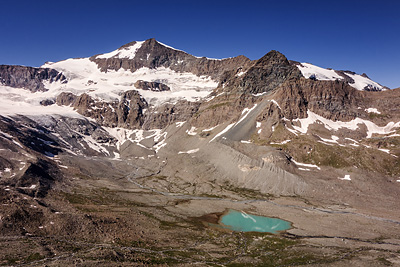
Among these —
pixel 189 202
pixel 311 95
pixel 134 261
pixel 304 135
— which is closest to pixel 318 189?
pixel 304 135

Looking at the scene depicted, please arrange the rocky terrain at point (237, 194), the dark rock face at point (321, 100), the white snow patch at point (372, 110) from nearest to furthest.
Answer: the rocky terrain at point (237, 194) → the white snow patch at point (372, 110) → the dark rock face at point (321, 100)

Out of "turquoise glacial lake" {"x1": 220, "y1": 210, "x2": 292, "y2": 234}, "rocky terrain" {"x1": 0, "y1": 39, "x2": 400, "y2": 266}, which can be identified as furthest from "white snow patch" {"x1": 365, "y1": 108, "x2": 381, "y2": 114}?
"turquoise glacial lake" {"x1": 220, "y1": 210, "x2": 292, "y2": 234}

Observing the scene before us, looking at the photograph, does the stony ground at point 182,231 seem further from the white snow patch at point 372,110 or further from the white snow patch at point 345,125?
the white snow patch at point 372,110

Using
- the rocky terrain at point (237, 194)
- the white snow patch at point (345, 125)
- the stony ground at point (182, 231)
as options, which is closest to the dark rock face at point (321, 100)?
the rocky terrain at point (237, 194)

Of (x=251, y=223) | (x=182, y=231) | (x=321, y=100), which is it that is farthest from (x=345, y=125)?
(x=182, y=231)

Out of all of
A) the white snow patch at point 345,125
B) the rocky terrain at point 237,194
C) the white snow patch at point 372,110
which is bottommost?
the rocky terrain at point 237,194

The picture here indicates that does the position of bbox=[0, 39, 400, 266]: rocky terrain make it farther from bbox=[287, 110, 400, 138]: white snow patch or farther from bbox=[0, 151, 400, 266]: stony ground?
bbox=[287, 110, 400, 138]: white snow patch

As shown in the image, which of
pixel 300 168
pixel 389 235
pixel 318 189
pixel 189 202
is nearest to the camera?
pixel 389 235

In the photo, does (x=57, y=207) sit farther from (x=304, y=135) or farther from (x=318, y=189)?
(x=304, y=135)

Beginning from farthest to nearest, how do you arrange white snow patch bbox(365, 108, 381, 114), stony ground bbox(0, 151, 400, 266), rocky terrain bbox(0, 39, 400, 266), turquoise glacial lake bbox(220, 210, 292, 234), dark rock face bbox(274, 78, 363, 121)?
1. dark rock face bbox(274, 78, 363, 121)
2. white snow patch bbox(365, 108, 381, 114)
3. turquoise glacial lake bbox(220, 210, 292, 234)
4. rocky terrain bbox(0, 39, 400, 266)
5. stony ground bbox(0, 151, 400, 266)
